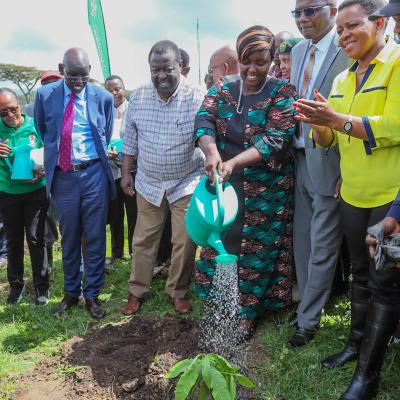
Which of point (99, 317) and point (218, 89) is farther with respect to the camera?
point (99, 317)

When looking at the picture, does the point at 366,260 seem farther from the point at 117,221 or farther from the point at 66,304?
the point at 117,221

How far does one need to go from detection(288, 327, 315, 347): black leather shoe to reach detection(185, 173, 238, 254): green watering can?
0.91m

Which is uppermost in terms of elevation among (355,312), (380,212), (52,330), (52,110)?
(52,110)

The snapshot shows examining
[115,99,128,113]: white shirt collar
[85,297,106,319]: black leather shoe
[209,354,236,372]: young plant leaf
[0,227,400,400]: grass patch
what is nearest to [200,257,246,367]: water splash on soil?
[0,227,400,400]: grass patch

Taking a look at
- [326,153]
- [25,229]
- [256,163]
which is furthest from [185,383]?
[25,229]

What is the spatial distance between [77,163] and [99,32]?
713cm

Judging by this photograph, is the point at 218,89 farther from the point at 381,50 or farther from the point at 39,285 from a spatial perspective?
the point at 39,285

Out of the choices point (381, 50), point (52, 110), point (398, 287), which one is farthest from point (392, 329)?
point (52, 110)

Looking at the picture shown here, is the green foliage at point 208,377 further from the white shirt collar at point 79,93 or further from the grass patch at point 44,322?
the white shirt collar at point 79,93

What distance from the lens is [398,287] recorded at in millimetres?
2191

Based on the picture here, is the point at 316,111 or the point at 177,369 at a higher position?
the point at 316,111

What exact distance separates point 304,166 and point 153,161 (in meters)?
1.14

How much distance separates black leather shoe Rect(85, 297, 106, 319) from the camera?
12.0 feet

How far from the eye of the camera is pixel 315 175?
2.78m
